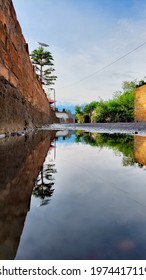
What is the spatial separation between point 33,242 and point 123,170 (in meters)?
1.62

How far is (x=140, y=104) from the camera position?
29312 millimetres

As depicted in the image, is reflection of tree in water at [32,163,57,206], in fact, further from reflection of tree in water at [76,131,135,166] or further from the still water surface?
reflection of tree in water at [76,131,135,166]

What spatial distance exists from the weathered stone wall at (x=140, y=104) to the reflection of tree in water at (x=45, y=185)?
2720 centimetres

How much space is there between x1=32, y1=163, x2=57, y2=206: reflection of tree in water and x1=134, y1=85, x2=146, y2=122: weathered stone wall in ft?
89.2

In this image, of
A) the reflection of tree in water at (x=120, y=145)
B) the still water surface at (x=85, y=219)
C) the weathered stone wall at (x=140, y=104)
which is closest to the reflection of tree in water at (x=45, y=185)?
the still water surface at (x=85, y=219)

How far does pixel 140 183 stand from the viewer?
193cm

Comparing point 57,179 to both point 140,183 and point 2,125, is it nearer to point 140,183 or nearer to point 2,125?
point 140,183

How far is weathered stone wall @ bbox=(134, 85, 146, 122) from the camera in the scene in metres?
28.5

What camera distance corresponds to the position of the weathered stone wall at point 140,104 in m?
28.5

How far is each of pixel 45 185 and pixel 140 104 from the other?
28.7 metres

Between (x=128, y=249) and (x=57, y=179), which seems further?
(x=57, y=179)

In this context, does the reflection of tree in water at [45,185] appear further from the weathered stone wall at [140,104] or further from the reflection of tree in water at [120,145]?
→ the weathered stone wall at [140,104]

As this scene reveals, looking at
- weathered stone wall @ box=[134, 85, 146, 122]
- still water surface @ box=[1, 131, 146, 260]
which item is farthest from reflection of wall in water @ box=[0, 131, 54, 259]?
weathered stone wall @ box=[134, 85, 146, 122]

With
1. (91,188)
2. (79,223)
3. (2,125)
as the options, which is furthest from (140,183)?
(2,125)
